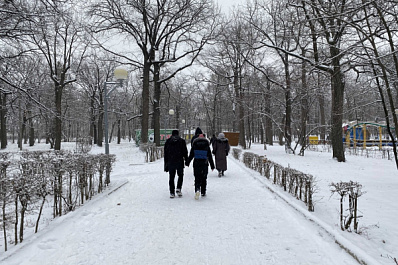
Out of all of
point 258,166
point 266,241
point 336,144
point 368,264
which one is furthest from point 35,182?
point 336,144

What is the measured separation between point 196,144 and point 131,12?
1424 cm

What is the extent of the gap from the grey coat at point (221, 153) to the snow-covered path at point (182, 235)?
3.53 m

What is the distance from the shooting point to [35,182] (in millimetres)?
3863

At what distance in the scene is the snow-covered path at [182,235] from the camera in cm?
311

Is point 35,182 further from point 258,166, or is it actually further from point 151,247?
point 258,166

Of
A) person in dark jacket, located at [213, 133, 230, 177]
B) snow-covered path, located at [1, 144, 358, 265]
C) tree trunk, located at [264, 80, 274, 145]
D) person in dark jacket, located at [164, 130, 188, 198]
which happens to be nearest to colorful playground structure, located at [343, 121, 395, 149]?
tree trunk, located at [264, 80, 274, 145]

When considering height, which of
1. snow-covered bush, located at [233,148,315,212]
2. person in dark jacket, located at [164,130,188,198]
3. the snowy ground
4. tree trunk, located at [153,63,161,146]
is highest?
tree trunk, located at [153,63,161,146]

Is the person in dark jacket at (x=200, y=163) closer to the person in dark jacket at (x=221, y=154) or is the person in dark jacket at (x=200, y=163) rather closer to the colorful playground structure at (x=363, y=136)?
the person in dark jacket at (x=221, y=154)

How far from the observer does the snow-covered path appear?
311 cm

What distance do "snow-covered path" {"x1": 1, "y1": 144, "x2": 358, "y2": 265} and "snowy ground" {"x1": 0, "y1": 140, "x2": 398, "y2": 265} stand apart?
11 mm

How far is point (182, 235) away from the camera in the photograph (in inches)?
151

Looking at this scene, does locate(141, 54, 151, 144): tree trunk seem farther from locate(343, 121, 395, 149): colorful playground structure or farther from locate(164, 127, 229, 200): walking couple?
locate(343, 121, 395, 149): colorful playground structure

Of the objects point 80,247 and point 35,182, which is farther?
point 35,182

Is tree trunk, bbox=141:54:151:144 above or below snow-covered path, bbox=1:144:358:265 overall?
above
